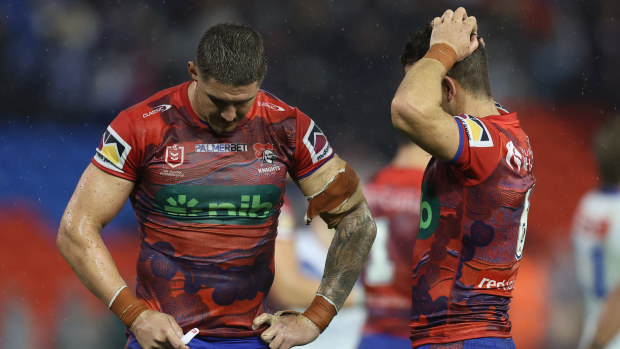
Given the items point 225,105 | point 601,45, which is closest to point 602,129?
point 601,45

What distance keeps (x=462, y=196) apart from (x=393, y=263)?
287 cm

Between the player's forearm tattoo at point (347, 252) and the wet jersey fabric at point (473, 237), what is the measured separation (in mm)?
294

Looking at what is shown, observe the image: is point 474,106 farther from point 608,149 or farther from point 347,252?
point 608,149

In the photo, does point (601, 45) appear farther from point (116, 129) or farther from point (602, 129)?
point (116, 129)

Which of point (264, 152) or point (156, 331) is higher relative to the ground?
point (264, 152)

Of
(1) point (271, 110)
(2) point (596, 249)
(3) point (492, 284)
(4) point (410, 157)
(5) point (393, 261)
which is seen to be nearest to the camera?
(3) point (492, 284)

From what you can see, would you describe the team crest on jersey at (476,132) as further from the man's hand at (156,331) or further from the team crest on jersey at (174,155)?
the man's hand at (156,331)

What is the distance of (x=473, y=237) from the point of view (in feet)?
8.84

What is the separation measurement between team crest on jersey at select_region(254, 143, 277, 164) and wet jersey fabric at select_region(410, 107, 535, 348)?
0.57m

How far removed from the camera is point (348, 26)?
581 cm

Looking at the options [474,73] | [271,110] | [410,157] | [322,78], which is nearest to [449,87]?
[474,73]

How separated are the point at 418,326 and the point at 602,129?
3.56 m

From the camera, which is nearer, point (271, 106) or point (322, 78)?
point (271, 106)

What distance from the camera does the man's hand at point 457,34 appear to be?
2.78m
